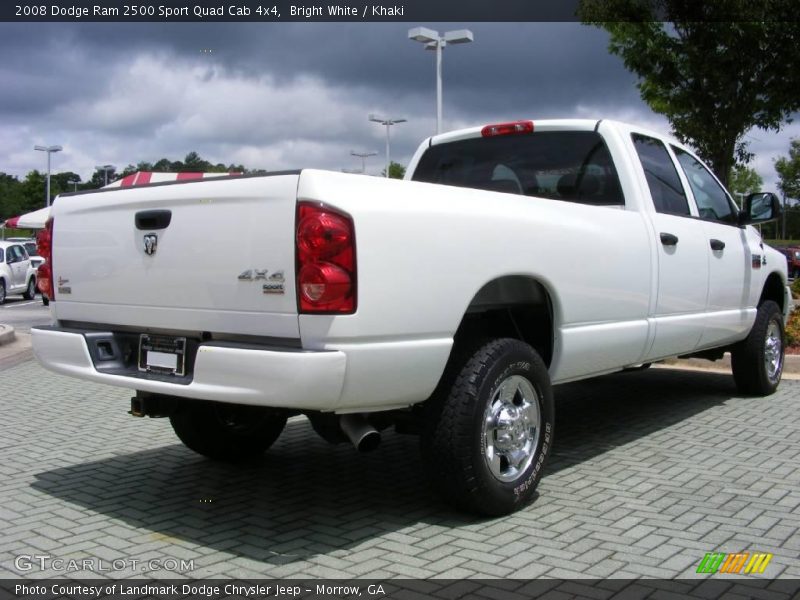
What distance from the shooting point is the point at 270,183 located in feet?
11.5

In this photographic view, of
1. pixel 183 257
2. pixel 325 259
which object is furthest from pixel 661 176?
pixel 183 257

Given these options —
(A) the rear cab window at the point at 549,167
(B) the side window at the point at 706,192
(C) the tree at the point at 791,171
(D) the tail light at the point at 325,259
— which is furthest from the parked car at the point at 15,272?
(C) the tree at the point at 791,171

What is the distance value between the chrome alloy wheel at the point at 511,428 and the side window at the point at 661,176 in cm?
197

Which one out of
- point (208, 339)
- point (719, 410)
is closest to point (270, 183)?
point (208, 339)

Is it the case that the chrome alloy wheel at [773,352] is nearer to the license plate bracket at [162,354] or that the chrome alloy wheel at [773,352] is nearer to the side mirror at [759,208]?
the side mirror at [759,208]

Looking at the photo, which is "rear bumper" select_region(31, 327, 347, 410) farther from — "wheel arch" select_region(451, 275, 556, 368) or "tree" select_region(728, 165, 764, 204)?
"tree" select_region(728, 165, 764, 204)

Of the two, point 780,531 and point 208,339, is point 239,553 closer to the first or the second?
point 208,339

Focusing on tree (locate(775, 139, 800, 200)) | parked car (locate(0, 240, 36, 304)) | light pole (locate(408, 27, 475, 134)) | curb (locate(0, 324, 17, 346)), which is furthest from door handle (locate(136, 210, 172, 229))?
tree (locate(775, 139, 800, 200))

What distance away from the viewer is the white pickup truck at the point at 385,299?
3.40m

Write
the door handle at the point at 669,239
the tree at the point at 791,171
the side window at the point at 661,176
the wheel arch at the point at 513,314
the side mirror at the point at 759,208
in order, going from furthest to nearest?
the tree at the point at 791,171, the side mirror at the point at 759,208, the side window at the point at 661,176, the door handle at the point at 669,239, the wheel arch at the point at 513,314

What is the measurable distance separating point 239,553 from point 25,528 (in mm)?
1131

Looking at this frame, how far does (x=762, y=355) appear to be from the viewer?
7.22 m

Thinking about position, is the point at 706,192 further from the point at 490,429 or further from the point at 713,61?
the point at 713,61

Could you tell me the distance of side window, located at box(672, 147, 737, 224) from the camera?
628 centimetres
